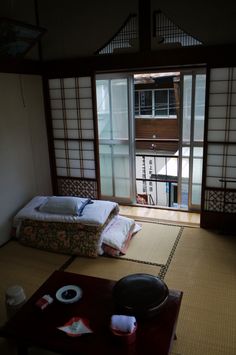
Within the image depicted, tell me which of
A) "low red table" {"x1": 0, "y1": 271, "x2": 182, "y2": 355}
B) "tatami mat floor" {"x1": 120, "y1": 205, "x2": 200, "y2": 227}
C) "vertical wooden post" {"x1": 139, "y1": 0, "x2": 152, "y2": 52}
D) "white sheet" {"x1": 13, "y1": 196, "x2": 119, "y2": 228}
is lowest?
"tatami mat floor" {"x1": 120, "y1": 205, "x2": 200, "y2": 227}

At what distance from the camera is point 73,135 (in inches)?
190

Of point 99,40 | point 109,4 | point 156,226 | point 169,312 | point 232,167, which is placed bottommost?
point 156,226

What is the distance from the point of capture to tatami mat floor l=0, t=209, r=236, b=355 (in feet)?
7.86

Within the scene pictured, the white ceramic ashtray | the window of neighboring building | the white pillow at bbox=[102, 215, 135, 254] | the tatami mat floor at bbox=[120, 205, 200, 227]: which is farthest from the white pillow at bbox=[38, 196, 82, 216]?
the window of neighboring building

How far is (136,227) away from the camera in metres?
4.24

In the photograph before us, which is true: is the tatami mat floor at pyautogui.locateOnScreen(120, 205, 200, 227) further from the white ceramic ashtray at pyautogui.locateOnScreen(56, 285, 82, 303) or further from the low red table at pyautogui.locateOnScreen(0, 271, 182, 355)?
the white ceramic ashtray at pyautogui.locateOnScreen(56, 285, 82, 303)

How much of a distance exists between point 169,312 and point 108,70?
3215 mm

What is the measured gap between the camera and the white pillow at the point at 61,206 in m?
3.86

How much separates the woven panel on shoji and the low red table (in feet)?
6.97

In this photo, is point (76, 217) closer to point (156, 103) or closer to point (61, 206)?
point (61, 206)

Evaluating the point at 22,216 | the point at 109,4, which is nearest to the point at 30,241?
the point at 22,216

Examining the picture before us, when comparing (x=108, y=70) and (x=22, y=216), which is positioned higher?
(x=108, y=70)

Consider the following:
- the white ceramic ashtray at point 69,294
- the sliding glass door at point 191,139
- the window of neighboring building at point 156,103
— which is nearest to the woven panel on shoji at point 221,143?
the sliding glass door at point 191,139

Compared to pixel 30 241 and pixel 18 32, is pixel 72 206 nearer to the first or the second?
pixel 30 241
